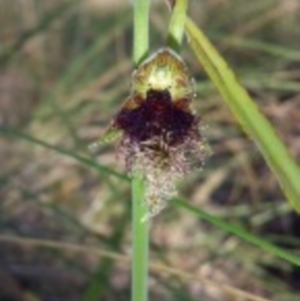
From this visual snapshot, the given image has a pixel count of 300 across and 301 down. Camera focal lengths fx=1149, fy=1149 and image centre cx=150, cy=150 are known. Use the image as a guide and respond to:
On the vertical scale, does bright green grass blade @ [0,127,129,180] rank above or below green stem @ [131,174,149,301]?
above

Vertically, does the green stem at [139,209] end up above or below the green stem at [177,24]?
below

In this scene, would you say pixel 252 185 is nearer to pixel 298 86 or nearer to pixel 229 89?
pixel 298 86

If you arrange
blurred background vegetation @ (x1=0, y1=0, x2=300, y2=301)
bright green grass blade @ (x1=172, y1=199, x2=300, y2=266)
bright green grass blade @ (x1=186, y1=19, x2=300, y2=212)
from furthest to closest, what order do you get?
blurred background vegetation @ (x1=0, y1=0, x2=300, y2=301) < bright green grass blade @ (x1=172, y1=199, x2=300, y2=266) < bright green grass blade @ (x1=186, y1=19, x2=300, y2=212)

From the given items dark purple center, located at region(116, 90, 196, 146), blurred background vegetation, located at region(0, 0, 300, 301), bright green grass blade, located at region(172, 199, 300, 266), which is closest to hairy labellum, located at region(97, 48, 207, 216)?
dark purple center, located at region(116, 90, 196, 146)

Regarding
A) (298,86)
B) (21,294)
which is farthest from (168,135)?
(298,86)

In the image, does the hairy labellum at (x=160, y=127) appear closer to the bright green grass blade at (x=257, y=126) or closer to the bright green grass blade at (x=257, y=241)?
the bright green grass blade at (x=257, y=126)

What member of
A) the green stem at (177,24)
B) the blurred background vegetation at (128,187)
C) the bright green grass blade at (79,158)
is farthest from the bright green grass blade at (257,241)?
the blurred background vegetation at (128,187)

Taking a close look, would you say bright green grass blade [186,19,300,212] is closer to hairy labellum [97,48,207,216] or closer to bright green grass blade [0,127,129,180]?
hairy labellum [97,48,207,216]
